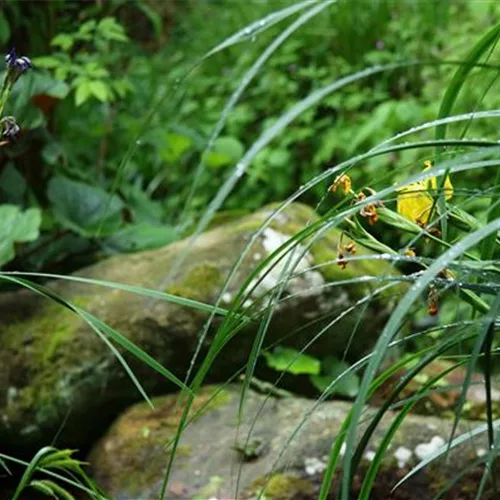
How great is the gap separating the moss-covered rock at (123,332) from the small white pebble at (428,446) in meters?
0.47

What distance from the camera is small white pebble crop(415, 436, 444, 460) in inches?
97.4

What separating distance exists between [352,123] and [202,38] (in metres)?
1.30

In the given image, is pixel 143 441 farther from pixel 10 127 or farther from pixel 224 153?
pixel 224 153

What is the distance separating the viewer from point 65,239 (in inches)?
133

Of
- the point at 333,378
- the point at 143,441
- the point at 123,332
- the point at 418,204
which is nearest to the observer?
the point at 418,204

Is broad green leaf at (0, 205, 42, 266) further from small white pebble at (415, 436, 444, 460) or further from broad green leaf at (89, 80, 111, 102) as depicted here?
small white pebble at (415, 436, 444, 460)

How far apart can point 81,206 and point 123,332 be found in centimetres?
66

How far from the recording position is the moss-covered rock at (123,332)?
2.78 meters

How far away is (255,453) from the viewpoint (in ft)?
8.23

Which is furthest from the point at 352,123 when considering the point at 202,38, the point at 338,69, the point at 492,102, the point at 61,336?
the point at 61,336

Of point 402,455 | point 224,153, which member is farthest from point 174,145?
point 402,455

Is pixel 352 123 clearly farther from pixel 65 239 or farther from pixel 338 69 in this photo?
pixel 65 239

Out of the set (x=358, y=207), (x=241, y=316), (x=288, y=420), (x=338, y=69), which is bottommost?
(x=288, y=420)

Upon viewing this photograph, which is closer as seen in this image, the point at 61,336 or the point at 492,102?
the point at 61,336
